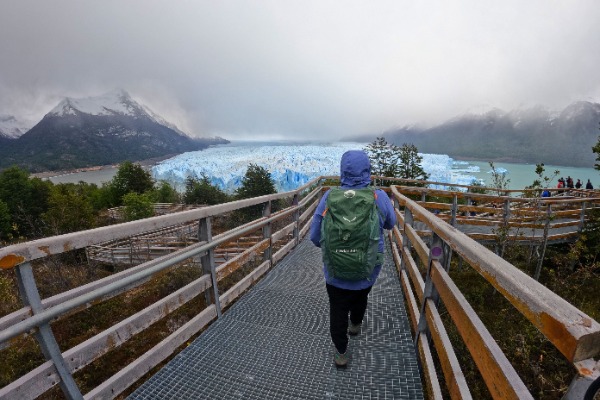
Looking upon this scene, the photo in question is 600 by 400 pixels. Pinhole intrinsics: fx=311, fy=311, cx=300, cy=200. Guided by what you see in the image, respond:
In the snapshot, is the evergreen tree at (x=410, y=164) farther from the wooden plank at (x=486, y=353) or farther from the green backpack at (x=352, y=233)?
the wooden plank at (x=486, y=353)

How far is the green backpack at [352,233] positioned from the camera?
208 cm

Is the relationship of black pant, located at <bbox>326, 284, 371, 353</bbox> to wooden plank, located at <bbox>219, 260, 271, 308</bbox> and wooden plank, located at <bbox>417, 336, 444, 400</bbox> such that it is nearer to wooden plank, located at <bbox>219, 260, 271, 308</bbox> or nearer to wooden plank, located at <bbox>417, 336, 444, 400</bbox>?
wooden plank, located at <bbox>417, 336, 444, 400</bbox>

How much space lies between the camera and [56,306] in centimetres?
163

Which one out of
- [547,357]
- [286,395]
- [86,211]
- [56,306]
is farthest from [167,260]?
[86,211]

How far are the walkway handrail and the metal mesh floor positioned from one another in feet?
1.36

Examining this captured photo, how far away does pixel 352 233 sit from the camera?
2.08 metres

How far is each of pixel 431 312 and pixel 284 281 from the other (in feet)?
7.93

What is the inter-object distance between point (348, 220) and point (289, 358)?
4.54ft

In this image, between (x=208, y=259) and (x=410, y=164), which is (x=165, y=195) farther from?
(x=208, y=259)

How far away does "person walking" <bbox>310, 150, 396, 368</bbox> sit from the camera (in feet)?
7.14

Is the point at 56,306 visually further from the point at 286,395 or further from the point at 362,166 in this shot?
the point at 362,166

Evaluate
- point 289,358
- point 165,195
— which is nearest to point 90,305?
point 289,358

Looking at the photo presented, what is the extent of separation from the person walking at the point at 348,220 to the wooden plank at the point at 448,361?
0.48 metres

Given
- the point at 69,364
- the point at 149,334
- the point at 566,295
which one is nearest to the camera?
the point at 69,364
